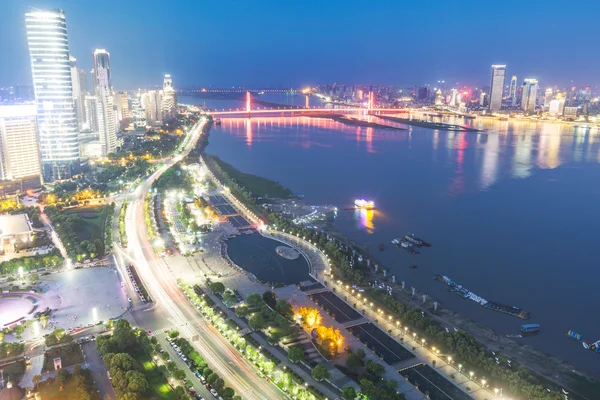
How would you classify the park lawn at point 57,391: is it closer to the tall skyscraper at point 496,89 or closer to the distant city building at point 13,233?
the distant city building at point 13,233

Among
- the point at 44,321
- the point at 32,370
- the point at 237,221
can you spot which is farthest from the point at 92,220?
the point at 32,370

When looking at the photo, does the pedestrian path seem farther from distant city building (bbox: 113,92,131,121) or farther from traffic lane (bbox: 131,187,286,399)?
distant city building (bbox: 113,92,131,121)

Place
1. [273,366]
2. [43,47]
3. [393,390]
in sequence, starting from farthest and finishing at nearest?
[43,47] → [273,366] → [393,390]

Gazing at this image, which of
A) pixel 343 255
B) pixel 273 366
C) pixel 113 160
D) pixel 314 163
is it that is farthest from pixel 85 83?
pixel 273 366

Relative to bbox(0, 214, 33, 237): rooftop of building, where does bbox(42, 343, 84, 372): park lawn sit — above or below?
below

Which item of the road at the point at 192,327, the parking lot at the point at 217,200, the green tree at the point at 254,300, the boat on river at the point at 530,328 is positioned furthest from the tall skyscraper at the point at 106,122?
the boat on river at the point at 530,328

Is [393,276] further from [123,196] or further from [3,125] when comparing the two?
[3,125]

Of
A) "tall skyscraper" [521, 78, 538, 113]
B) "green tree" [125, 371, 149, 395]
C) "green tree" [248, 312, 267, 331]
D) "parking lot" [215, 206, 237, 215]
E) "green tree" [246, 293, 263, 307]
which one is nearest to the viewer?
"green tree" [125, 371, 149, 395]

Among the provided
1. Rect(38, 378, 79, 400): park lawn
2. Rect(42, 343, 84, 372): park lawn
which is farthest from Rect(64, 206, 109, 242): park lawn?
Rect(38, 378, 79, 400): park lawn
